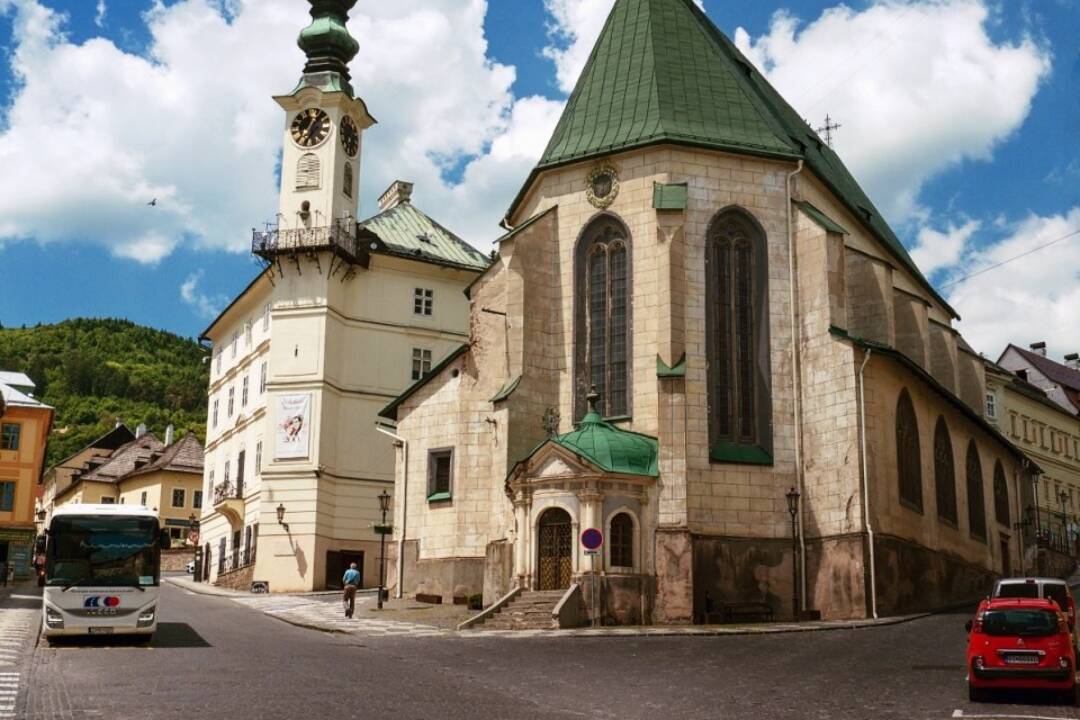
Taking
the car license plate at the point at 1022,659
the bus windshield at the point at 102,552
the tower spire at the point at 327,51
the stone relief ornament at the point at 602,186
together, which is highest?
the tower spire at the point at 327,51

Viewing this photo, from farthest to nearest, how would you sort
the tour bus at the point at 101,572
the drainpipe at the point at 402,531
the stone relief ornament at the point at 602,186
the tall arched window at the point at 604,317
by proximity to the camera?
1. the drainpipe at the point at 402,531
2. the stone relief ornament at the point at 602,186
3. the tall arched window at the point at 604,317
4. the tour bus at the point at 101,572

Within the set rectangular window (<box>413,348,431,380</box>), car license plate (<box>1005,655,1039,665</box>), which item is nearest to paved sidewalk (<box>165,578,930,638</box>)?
car license plate (<box>1005,655,1039,665</box>)

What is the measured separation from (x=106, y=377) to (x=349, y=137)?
310 feet

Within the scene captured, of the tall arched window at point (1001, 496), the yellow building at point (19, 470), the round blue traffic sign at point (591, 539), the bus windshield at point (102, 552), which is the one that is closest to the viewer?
the bus windshield at point (102, 552)

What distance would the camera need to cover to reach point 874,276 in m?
40.8

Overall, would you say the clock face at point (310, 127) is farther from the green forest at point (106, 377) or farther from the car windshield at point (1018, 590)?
the green forest at point (106, 377)

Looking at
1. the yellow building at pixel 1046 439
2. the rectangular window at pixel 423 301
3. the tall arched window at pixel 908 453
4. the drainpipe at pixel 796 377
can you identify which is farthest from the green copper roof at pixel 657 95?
the yellow building at pixel 1046 439

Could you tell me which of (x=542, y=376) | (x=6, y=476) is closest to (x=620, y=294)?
(x=542, y=376)

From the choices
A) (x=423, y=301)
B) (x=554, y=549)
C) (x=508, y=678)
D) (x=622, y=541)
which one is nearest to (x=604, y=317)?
(x=622, y=541)

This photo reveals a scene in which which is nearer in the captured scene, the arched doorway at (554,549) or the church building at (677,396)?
the arched doorway at (554,549)

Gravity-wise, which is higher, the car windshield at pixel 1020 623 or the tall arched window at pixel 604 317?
the tall arched window at pixel 604 317

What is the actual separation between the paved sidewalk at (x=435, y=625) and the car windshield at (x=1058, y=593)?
761cm

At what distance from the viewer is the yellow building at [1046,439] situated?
7238cm

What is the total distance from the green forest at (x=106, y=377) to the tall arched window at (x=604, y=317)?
9611cm
